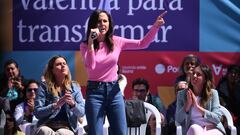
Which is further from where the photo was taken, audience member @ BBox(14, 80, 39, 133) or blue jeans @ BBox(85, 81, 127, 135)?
audience member @ BBox(14, 80, 39, 133)

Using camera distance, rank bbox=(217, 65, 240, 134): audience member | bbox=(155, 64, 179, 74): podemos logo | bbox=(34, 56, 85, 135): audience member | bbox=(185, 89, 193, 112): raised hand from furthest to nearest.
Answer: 1. bbox=(155, 64, 179, 74): podemos logo
2. bbox=(217, 65, 240, 134): audience member
3. bbox=(185, 89, 193, 112): raised hand
4. bbox=(34, 56, 85, 135): audience member

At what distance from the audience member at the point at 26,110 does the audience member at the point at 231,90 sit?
2150mm

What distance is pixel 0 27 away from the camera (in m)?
8.45

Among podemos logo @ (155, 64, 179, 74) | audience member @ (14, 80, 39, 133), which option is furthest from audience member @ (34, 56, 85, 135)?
podemos logo @ (155, 64, 179, 74)

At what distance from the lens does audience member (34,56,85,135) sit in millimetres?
6566

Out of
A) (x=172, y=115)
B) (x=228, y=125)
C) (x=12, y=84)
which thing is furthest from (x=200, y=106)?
(x=12, y=84)

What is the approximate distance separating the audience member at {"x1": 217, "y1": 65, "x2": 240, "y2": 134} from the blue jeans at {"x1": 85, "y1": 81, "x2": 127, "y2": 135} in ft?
8.10

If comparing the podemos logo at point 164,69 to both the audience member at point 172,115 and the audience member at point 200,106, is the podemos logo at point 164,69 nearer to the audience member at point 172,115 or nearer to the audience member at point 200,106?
the audience member at point 172,115

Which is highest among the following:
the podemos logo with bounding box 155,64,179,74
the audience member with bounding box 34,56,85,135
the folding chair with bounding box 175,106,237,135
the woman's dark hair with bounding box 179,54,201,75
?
the woman's dark hair with bounding box 179,54,201,75

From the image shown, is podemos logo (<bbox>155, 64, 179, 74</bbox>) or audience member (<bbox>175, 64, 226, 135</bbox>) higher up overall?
podemos logo (<bbox>155, 64, 179, 74</bbox>)

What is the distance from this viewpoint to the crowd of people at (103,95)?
5.68 m

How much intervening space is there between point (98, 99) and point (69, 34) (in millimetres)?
2792

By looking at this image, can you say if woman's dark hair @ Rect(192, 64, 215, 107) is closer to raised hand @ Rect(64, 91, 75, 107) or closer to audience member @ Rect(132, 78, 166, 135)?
audience member @ Rect(132, 78, 166, 135)

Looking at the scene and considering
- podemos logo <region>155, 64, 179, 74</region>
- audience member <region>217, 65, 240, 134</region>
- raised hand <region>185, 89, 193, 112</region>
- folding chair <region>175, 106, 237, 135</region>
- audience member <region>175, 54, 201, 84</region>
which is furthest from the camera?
podemos logo <region>155, 64, 179, 74</region>
